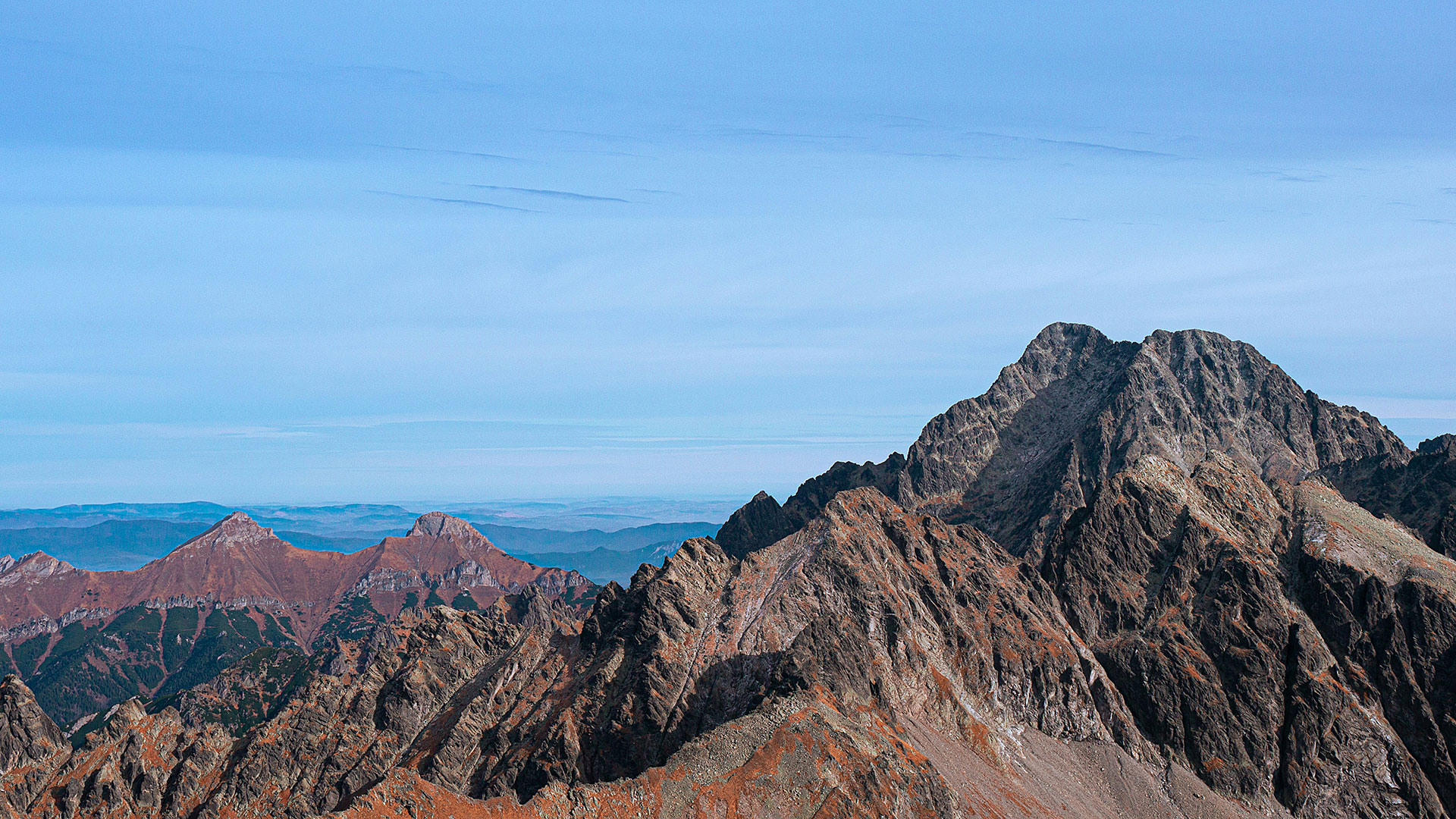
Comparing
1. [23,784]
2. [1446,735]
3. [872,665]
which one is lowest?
[23,784]

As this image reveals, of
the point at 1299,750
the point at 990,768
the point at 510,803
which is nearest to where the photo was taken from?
the point at 510,803

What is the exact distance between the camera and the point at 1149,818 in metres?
173

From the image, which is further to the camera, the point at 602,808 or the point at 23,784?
the point at 23,784

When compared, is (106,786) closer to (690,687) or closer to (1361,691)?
(690,687)

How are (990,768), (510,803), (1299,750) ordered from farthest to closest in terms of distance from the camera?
(1299,750) → (990,768) → (510,803)

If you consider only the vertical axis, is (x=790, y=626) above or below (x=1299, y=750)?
above

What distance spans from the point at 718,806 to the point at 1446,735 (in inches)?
5676

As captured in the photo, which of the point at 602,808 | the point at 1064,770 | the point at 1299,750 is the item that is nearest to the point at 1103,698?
the point at 1064,770

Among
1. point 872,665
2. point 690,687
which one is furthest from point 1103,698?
point 690,687

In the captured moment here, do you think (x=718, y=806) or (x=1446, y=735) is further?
(x=1446, y=735)

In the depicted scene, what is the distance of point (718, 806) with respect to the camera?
13300 cm

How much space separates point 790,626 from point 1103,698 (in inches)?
2403

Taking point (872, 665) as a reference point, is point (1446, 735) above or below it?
below

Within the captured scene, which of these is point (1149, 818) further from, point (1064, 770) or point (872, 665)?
point (872, 665)
